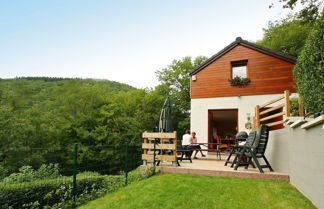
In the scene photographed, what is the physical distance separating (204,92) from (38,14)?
1278cm

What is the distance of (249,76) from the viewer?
33.3ft

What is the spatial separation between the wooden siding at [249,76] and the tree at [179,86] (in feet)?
32.5

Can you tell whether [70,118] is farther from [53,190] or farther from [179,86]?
[53,190]

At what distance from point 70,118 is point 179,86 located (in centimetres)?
1318

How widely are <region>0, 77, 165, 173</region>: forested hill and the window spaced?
10896 mm

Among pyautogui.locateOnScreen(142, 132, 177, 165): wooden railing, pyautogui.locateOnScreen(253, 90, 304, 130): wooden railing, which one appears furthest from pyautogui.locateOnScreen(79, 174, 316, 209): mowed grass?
pyautogui.locateOnScreen(253, 90, 304, 130): wooden railing

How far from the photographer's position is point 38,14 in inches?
558

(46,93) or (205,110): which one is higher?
(46,93)

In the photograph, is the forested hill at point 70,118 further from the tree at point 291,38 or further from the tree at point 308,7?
the tree at point 308,7

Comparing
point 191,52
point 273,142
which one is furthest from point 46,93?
point 273,142

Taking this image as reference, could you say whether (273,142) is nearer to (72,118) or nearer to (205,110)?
(205,110)

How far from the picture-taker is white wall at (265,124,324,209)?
8.80 ft

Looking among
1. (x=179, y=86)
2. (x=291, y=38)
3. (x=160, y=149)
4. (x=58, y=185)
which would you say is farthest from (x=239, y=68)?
(x=179, y=86)

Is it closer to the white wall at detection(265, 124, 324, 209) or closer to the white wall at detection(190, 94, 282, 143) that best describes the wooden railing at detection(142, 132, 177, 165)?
the white wall at detection(265, 124, 324, 209)
